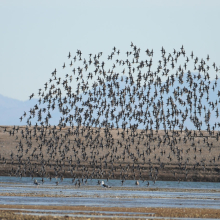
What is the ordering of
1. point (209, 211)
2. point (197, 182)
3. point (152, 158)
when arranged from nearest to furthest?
point (209, 211) → point (197, 182) → point (152, 158)

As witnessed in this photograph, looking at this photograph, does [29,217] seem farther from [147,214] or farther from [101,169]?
[101,169]

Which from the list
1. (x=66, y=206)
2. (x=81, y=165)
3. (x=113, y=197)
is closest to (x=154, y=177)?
(x=81, y=165)

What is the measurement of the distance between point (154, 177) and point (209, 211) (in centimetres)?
4858

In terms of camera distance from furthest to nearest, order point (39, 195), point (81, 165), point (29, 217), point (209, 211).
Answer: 1. point (81, 165)
2. point (39, 195)
3. point (209, 211)
4. point (29, 217)

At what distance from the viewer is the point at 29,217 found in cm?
3619

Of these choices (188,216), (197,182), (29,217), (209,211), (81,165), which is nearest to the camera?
(29,217)

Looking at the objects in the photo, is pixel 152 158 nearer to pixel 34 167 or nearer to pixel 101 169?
pixel 101 169

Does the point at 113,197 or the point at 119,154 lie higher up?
→ the point at 119,154

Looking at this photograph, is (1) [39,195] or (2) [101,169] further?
(2) [101,169]

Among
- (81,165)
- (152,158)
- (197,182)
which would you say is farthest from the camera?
(152,158)

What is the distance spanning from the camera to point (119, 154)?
370 ft

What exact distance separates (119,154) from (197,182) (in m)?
23.5

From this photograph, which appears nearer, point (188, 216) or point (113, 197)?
point (188, 216)

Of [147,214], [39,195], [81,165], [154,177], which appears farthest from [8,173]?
[147,214]
